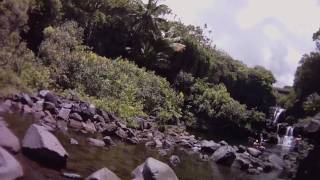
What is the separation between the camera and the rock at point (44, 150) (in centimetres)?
1459

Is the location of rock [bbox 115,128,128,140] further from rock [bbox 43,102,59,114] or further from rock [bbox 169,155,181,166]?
rock [bbox 43,102,59,114]

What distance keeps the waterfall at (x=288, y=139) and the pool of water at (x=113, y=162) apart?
1521 centimetres

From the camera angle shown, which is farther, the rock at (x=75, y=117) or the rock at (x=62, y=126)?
the rock at (x=75, y=117)

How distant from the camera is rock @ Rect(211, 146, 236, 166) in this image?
89.6 ft

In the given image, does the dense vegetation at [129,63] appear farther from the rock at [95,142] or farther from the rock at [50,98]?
the rock at [95,142]

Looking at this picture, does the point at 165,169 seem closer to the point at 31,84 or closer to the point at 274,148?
the point at 31,84

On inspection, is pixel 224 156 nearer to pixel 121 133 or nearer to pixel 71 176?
pixel 121 133

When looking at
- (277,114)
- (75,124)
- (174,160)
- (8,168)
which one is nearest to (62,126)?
→ (75,124)

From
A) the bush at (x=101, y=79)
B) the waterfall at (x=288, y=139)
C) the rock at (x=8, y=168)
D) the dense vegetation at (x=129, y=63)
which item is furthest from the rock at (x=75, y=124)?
the waterfall at (x=288, y=139)

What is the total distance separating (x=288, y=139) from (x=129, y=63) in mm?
15999

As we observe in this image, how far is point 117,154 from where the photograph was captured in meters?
20.2

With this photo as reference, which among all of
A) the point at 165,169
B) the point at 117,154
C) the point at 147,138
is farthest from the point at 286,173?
the point at 165,169

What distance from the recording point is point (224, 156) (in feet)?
90.0

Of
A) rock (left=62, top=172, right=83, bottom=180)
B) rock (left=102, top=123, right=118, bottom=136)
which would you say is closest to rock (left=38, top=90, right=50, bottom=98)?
rock (left=102, top=123, right=118, bottom=136)
